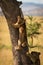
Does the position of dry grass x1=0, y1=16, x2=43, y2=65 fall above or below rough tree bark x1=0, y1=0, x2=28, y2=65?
below

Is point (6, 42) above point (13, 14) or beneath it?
beneath

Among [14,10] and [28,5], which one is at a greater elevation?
[14,10]

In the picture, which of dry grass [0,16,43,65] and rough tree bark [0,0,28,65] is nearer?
rough tree bark [0,0,28,65]

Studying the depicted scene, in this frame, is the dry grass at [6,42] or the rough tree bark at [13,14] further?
the dry grass at [6,42]

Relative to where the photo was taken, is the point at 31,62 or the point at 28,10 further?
the point at 28,10

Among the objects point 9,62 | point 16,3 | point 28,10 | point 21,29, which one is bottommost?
point 9,62

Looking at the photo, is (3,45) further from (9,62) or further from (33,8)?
(33,8)

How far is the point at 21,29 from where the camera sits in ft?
3.19

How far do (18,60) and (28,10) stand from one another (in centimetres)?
84

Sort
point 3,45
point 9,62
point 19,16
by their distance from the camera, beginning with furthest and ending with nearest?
point 3,45 → point 9,62 → point 19,16

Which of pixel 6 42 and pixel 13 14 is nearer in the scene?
pixel 13 14

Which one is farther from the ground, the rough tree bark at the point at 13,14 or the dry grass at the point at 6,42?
the rough tree bark at the point at 13,14

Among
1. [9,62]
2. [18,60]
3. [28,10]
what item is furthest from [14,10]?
[28,10]

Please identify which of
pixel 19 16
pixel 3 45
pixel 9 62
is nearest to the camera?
pixel 19 16
